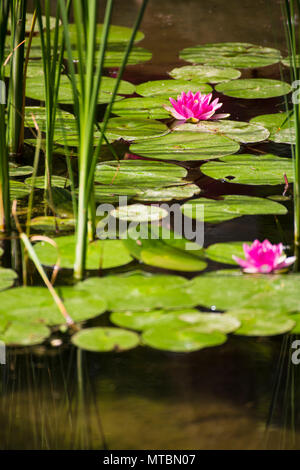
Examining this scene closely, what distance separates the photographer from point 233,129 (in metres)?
2.16

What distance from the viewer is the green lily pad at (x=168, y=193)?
174cm

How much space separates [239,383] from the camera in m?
1.15

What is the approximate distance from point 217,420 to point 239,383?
0.09 m

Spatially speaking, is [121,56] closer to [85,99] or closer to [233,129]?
[233,129]

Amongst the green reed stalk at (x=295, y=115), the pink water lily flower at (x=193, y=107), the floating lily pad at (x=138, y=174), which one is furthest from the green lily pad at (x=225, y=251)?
the pink water lily flower at (x=193, y=107)

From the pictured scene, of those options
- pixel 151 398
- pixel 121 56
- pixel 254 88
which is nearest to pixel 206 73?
pixel 254 88

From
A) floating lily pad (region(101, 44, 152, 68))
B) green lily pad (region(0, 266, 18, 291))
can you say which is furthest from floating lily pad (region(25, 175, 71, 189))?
floating lily pad (region(101, 44, 152, 68))

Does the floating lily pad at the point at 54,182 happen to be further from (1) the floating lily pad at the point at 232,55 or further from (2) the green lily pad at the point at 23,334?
(1) the floating lily pad at the point at 232,55

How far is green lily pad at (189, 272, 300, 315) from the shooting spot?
1.29 metres

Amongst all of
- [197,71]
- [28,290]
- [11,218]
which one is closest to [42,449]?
[28,290]

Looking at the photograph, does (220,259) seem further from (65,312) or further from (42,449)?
(42,449)

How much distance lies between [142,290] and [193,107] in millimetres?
1006

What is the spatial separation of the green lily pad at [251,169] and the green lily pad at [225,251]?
364 mm

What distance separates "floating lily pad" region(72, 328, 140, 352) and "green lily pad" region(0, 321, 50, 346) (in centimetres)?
6
